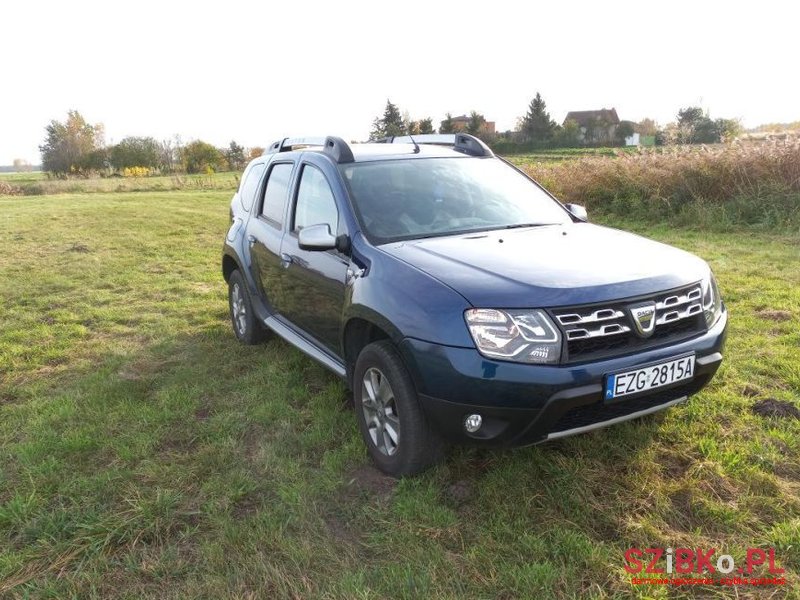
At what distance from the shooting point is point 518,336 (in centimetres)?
254

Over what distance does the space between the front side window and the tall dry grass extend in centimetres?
811

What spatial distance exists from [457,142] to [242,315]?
2.41 meters

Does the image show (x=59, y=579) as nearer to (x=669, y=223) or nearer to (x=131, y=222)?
(x=669, y=223)

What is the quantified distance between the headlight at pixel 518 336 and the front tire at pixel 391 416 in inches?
18.3

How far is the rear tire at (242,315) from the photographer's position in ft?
16.8

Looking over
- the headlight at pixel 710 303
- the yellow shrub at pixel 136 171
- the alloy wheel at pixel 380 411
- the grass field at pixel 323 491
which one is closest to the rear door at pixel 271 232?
the grass field at pixel 323 491

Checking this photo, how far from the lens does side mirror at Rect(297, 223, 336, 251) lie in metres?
3.30

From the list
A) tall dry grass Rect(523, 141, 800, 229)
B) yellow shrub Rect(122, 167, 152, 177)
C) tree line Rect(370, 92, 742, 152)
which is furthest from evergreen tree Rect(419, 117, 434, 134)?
tall dry grass Rect(523, 141, 800, 229)

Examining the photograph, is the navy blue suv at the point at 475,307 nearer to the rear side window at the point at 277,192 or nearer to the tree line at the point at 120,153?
the rear side window at the point at 277,192

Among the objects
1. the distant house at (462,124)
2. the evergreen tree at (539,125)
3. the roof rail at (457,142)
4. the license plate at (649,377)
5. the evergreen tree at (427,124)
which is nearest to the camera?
the license plate at (649,377)

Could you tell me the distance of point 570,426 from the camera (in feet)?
8.65

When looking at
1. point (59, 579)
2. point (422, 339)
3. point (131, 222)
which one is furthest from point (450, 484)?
point (131, 222)

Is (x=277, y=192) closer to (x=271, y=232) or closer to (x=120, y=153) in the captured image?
(x=271, y=232)

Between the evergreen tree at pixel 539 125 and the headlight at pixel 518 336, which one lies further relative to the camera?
the evergreen tree at pixel 539 125
